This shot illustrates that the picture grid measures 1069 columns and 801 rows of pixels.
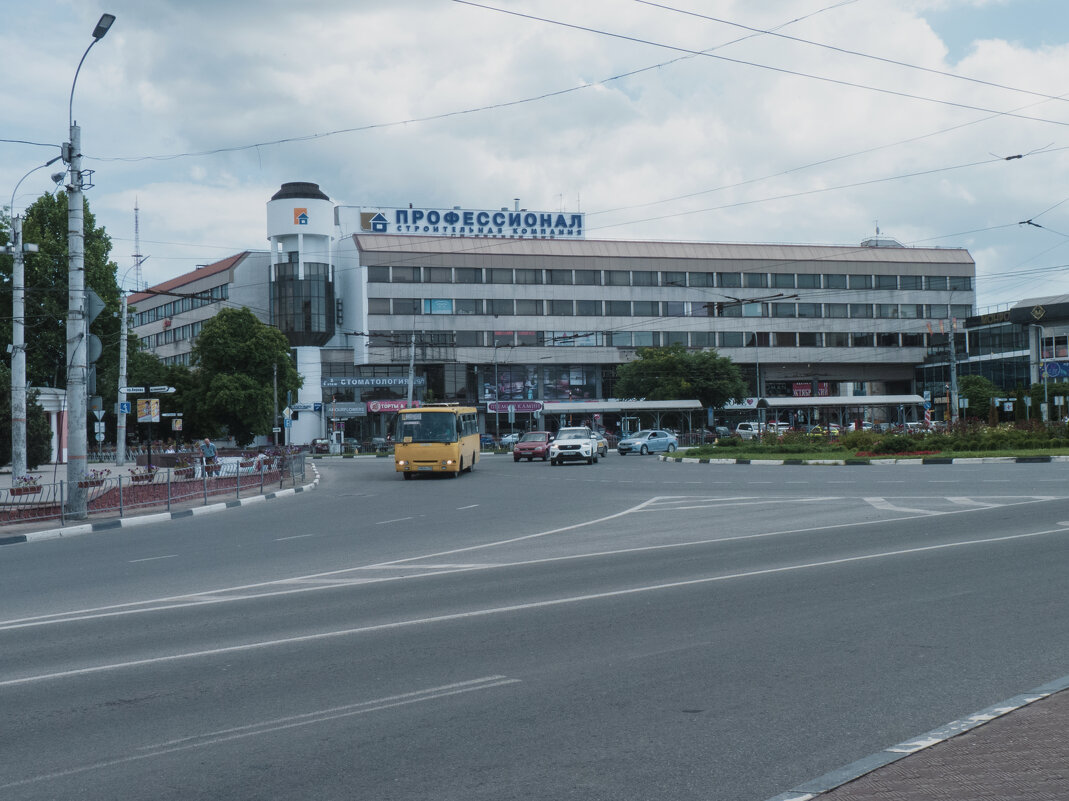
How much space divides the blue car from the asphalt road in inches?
1631

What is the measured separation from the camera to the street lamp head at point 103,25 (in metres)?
19.9

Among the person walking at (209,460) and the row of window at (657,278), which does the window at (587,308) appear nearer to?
the row of window at (657,278)

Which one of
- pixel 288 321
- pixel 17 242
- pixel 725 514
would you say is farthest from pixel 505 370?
pixel 725 514

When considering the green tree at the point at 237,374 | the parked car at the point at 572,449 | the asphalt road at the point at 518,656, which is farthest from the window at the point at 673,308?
the asphalt road at the point at 518,656

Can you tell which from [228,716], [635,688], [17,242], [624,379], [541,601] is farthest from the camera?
[624,379]

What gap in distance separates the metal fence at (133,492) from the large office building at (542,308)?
48.9 m

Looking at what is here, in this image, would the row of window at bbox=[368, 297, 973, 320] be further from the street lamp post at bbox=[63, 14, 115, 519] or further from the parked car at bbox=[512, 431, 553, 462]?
the street lamp post at bbox=[63, 14, 115, 519]

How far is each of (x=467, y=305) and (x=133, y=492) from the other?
6619cm

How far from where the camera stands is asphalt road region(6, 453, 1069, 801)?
5035mm

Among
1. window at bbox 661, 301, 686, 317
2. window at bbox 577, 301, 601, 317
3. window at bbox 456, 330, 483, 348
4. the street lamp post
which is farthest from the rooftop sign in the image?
the street lamp post

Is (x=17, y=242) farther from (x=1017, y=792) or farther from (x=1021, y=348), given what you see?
(x=1021, y=348)

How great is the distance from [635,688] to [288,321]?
8332 cm

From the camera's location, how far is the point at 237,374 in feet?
235

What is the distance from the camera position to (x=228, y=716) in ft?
19.6
